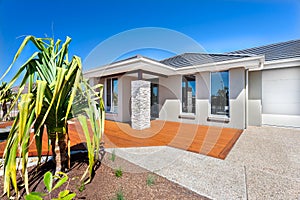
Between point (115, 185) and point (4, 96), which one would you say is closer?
point (115, 185)

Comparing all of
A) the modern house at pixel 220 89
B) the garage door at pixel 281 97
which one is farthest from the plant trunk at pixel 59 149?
the garage door at pixel 281 97

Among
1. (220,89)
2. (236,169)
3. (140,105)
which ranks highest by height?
(220,89)

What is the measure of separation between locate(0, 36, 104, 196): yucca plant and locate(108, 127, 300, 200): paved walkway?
1.81m

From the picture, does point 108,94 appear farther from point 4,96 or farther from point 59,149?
point 59,149

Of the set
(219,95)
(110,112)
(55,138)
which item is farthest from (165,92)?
Answer: (55,138)

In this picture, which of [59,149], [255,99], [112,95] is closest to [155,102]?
[112,95]

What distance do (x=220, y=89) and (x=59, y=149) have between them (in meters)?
7.36

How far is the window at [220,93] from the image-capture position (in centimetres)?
754

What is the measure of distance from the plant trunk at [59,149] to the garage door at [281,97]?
9.41m

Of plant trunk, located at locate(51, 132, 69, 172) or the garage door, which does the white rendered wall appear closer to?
the garage door

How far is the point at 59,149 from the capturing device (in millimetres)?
2576

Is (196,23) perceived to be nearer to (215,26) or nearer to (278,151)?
(215,26)

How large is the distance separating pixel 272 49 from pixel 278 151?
783 cm

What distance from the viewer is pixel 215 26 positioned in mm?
9734
